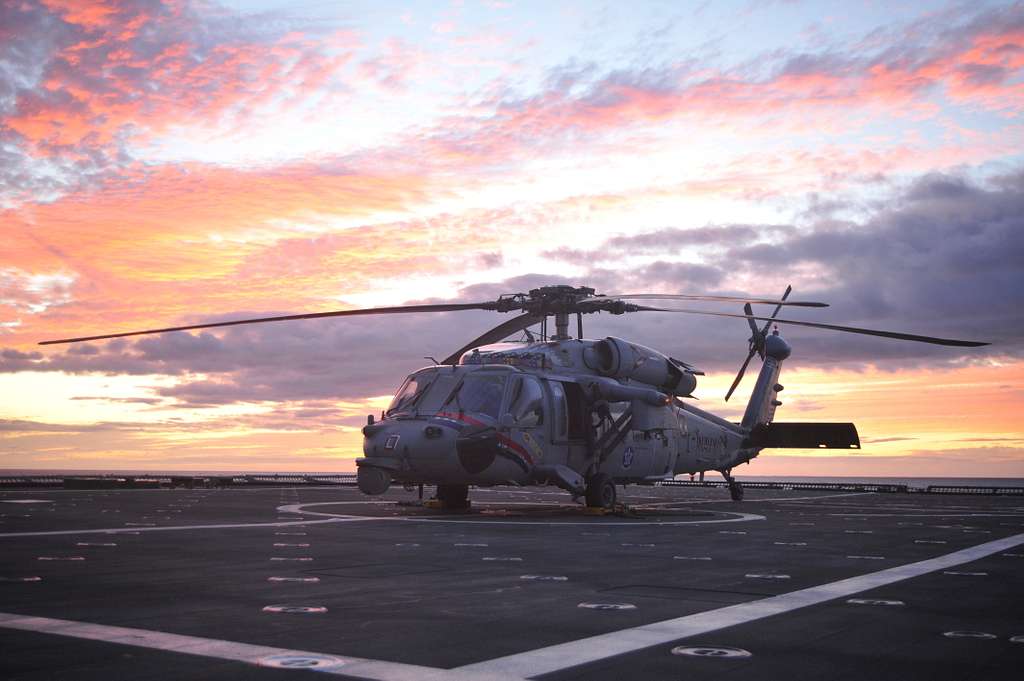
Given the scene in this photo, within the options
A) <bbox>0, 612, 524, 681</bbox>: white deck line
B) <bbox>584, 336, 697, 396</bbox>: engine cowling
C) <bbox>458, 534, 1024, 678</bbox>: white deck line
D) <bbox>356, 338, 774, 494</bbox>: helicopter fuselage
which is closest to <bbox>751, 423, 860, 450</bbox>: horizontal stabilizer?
<bbox>356, 338, 774, 494</bbox>: helicopter fuselage

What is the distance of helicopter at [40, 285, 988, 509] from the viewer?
25766mm

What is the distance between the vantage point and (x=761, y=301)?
26.5 meters

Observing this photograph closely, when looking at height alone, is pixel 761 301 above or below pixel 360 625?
above

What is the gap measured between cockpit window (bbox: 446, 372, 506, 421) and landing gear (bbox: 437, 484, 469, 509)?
10.5ft

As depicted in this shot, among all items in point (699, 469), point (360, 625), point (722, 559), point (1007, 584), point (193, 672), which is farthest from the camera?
point (699, 469)

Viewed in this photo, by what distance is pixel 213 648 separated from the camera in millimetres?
7602


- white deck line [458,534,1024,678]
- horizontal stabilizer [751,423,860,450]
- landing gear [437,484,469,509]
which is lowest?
white deck line [458,534,1024,678]

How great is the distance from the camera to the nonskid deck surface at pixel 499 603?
23.8ft

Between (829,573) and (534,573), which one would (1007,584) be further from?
(534,573)

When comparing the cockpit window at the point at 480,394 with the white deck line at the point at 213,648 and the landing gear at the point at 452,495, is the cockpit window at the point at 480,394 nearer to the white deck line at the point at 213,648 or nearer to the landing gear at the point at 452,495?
the landing gear at the point at 452,495

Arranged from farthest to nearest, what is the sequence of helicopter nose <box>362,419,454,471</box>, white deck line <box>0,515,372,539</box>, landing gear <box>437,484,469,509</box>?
landing gear <box>437,484,469,509</box> → helicopter nose <box>362,419,454,471</box> → white deck line <box>0,515,372,539</box>

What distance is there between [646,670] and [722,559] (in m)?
8.75

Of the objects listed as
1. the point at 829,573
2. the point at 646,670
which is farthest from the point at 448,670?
the point at 829,573

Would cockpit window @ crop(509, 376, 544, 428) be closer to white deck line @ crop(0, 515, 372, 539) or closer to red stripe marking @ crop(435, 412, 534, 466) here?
red stripe marking @ crop(435, 412, 534, 466)
